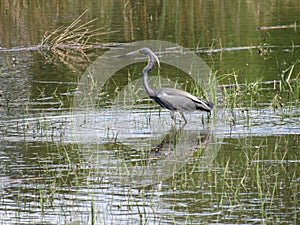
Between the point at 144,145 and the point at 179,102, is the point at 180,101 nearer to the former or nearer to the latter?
the point at 179,102

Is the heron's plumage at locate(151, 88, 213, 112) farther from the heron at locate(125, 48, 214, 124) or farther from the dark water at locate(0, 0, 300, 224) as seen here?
the dark water at locate(0, 0, 300, 224)

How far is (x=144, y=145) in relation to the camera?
9.37m

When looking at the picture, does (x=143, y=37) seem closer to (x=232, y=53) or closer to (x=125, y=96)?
(x=232, y=53)

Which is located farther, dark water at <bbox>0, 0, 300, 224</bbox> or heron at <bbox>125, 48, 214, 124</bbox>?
heron at <bbox>125, 48, 214, 124</bbox>

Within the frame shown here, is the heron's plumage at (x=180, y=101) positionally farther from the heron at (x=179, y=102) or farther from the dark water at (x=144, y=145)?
the dark water at (x=144, y=145)

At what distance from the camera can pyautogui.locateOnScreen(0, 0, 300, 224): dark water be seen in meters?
6.95

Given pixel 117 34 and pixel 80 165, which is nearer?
pixel 80 165

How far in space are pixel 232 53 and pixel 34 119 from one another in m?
6.39

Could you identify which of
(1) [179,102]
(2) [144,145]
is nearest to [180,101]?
(1) [179,102]

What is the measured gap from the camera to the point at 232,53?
16.2 m

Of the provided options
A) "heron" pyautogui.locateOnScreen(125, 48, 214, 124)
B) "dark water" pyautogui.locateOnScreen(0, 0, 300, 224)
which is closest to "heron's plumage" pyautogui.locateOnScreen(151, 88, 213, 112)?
"heron" pyautogui.locateOnScreen(125, 48, 214, 124)

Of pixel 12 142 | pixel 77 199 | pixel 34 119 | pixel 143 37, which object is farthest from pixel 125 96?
pixel 143 37

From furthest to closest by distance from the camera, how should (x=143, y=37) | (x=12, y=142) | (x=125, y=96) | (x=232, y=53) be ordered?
(x=143, y=37)
(x=232, y=53)
(x=125, y=96)
(x=12, y=142)

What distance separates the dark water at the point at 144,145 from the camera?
6.95 metres
